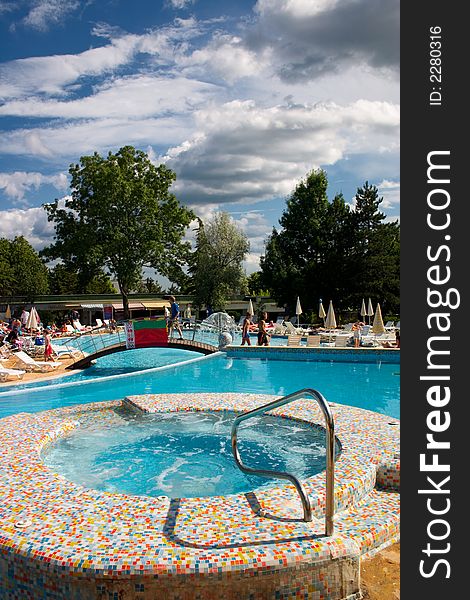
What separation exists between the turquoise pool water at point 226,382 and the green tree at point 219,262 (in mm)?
22830

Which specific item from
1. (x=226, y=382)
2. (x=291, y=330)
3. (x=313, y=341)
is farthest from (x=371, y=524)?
(x=291, y=330)

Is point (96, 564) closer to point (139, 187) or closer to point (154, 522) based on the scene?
point (154, 522)

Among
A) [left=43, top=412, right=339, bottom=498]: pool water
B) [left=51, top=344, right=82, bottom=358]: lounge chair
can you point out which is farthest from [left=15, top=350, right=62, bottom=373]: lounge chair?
[left=43, top=412, right=339, bottom=498]: pool water

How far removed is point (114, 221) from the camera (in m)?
35.0

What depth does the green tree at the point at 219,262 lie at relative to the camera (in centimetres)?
4184

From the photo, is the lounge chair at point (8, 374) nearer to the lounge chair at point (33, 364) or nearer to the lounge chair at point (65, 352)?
the lounge chair at point (33, 364)

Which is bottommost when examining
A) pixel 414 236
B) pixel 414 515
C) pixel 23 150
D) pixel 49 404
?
pixel 49 404

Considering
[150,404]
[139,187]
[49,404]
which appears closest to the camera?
[150,404]

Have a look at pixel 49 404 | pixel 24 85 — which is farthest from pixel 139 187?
pixel 49 404

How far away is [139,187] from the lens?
34.5 m

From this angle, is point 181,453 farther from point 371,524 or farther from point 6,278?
point 6,278

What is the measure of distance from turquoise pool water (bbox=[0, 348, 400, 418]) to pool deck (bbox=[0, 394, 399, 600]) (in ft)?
20.1

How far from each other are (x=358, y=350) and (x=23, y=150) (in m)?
14.1

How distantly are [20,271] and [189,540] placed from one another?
54.2 m
